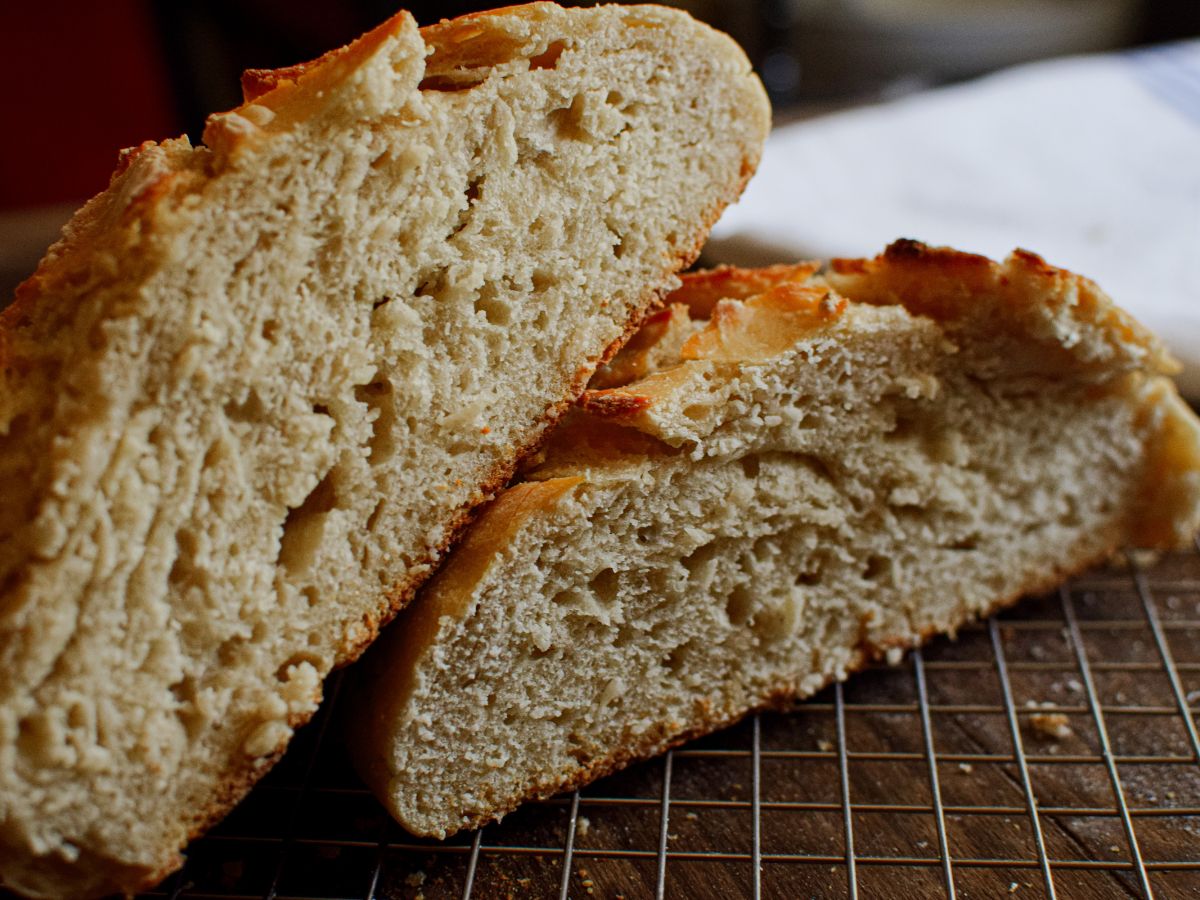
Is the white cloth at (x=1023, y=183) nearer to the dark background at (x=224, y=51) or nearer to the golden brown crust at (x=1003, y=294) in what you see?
the golden brown crust at (x=1003, y=294)

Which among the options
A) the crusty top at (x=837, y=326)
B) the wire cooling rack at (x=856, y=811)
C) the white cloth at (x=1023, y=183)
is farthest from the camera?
the white cloth at (x=1023, y=183)

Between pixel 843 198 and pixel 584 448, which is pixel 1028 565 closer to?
pixel 584 448

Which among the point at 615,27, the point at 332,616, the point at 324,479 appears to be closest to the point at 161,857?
the point at 332,616

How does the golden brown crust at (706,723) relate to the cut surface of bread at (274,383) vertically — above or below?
below

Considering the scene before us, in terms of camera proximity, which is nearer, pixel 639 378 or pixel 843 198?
pixel 639 378

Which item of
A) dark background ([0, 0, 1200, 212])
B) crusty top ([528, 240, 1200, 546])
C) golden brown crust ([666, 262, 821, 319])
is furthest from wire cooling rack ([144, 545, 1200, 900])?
dark background ([0, 0, 1200, 212])

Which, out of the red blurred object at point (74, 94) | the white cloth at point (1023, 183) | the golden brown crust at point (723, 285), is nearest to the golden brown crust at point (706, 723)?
the golden brown crust at point (723, 285)

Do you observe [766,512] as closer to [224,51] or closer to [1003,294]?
[1003,294]

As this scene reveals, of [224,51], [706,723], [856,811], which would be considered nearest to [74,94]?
[224,51]

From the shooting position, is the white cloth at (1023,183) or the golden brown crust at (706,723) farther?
the white cloth at (1023,183)
